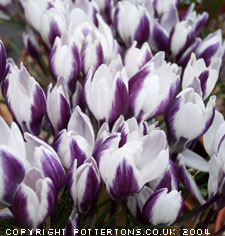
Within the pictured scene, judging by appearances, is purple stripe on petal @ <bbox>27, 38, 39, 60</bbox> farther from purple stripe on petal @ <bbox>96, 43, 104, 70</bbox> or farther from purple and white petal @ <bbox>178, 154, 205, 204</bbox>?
purple and white petal @ <bbox>178, 154, 205, 204</bbox>

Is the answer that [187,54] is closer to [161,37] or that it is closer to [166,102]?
[161,37]

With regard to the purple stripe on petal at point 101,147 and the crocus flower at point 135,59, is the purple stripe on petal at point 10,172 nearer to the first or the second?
the purple stripe on petal at point 101,147

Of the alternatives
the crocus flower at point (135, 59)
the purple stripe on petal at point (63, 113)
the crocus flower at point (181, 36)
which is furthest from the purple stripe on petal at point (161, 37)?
the purple stripe on petal at point (63, 113)

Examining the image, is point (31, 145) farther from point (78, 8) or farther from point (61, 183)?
point (78, 8)

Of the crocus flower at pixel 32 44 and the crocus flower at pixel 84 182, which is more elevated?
the crocus flower at pixel 84 182

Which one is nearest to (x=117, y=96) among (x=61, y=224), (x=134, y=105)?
(x=134, y=105)

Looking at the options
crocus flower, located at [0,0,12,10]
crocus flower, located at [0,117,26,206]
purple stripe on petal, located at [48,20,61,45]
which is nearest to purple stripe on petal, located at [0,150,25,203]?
crocus flower, located at [0,117,26,206]

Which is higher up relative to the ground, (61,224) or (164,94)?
(164,94)
